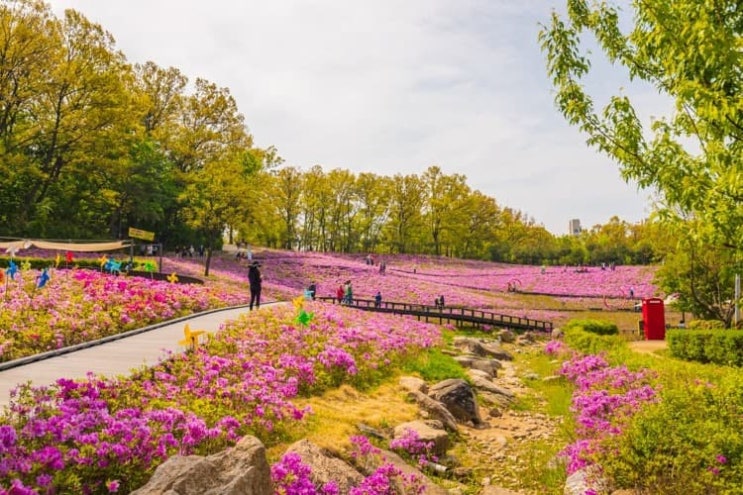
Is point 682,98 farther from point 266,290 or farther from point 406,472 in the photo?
point 266,290

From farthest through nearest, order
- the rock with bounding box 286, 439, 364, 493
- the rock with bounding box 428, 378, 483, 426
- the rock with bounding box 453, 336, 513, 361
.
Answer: the rock with bounding box 453, 336, 513, 361 < the rock with bounding box 428, 378, 483, 426 < the rock with bounding box 286, 439, 364, 493

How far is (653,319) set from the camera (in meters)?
21.7

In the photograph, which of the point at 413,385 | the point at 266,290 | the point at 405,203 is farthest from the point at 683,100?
the point at 405,203

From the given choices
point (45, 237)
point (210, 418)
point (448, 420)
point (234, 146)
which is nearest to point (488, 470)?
point (448, 420)

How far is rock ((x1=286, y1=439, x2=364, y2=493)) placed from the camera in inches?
238

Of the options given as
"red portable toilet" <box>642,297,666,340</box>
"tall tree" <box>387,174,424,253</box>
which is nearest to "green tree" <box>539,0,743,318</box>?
"red portable toilet" <box>642,297,666,340</box>

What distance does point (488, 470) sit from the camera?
8.88 m

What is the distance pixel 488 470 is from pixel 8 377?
823 cm

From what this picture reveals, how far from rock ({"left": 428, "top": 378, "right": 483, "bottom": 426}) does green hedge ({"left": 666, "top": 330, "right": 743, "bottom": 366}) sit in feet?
26.1

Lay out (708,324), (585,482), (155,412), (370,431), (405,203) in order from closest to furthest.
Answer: (155,412)
(585,482)
(370,431)
(708,324)
(405,203)

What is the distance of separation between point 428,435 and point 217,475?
5158mm

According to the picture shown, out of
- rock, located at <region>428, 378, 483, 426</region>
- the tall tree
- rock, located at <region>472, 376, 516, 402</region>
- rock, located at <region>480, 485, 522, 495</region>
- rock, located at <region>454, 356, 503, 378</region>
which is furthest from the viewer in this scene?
the tall tree

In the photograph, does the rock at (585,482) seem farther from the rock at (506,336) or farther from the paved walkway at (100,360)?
the rock at (506,336)

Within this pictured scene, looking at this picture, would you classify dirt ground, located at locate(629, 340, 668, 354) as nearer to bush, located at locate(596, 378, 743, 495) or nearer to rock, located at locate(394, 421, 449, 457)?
bush, located at locate(596, 378, 743, 495)
